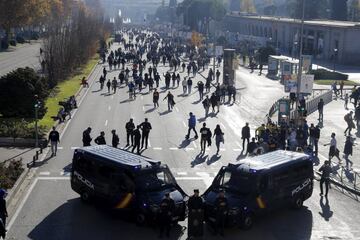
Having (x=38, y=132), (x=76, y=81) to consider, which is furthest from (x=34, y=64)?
(x=38, y=132)

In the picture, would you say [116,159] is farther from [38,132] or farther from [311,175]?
[38,132]

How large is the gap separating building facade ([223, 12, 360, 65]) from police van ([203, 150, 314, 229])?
170 feet

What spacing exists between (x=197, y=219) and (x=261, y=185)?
96.6 inches

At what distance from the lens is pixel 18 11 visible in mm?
84500

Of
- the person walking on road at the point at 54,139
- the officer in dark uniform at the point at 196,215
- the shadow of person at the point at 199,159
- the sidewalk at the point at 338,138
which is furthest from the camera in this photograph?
the person walking on road at the point at 54,139

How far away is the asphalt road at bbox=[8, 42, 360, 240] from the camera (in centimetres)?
1642

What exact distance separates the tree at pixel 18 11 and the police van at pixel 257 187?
7155cm

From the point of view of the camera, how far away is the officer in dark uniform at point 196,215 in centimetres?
1542

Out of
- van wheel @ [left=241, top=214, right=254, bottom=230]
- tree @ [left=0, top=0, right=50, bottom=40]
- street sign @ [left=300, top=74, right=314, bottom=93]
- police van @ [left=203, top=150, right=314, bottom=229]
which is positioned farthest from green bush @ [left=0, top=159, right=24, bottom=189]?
tree @ [left=0, top=0, right=50, bottom=40]

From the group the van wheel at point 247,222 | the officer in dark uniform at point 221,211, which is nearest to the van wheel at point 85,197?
the officer in dark uniform at point 221,211

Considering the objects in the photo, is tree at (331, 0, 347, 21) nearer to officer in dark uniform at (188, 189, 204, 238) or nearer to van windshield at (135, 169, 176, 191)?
van windshield at (135, 169, 176, 191)

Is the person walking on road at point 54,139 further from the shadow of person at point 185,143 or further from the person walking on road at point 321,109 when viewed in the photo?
the person walking on road at point 321,109

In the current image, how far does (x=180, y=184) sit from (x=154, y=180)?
14.3 ft

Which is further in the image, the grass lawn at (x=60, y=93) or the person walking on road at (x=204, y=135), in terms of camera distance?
the grass lawn at (x=60, y=93)
